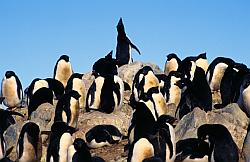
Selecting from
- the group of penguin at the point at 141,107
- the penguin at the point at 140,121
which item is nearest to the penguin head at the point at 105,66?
the group of penguin at the point at 141,107

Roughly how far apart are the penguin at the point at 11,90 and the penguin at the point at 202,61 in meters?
6.95

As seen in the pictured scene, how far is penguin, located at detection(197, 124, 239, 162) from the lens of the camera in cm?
1194

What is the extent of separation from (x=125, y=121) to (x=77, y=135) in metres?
1.54

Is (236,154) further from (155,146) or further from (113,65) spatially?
(113,65)

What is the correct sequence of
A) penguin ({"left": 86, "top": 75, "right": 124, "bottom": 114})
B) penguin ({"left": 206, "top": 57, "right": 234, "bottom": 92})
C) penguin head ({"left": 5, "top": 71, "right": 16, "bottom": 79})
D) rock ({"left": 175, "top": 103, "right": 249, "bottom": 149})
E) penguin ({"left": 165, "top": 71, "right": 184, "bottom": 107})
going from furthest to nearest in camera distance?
penguin head ({"left": 5, "top": 71, "right": 16, "bottom": 79}) → penguin ({"left": 165, "top": 71, "right": 184, "bottom": 107}) → penguin ({"left": 206, "top": 57, "right": 234, "bottom": 92}) → penguin ({"left": 86, "top": 75, "right": 124, "bottom": 114}) → rock ({"left": 175, "top": 103, "right": 249, "bottom": 149})

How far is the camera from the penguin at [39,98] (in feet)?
62.6

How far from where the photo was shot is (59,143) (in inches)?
555

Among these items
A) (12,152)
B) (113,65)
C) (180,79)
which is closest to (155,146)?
(12,152)

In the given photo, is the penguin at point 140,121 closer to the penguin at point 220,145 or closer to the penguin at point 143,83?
the penguin at point 220,145

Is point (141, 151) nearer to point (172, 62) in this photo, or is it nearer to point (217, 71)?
point (217, 71)

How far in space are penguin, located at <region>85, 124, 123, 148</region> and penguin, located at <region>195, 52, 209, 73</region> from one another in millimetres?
8242

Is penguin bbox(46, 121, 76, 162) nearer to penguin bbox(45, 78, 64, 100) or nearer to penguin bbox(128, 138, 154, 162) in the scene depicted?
penguin bbox(128, 138, 154, 162)

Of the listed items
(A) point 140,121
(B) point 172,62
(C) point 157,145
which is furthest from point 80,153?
(B) point 172,62

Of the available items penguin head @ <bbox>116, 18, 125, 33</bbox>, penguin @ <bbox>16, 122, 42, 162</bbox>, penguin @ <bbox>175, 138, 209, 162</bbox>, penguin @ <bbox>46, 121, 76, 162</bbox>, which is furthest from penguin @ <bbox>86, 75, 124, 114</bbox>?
penguin head @ <bbox>116, 18, 125, 33</bbox>
